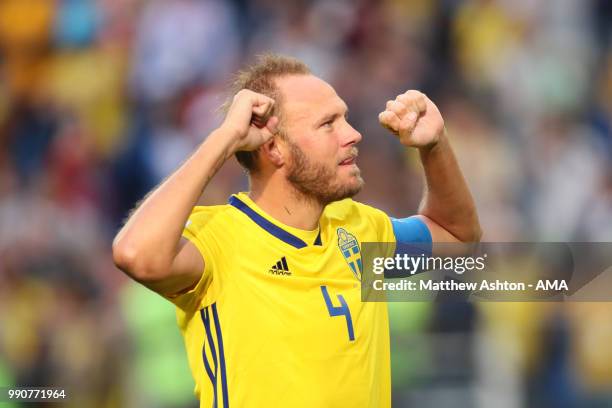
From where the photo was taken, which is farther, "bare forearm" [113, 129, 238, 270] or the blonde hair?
the blonde hair

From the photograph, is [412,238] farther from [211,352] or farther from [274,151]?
[211,352]

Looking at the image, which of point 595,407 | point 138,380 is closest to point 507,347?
point 595,407

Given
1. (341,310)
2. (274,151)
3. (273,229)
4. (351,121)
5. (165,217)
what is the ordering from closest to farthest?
1. (165,217)
2. (341,310)
3. (273,229)
4. (274,151)
5. (351,121)

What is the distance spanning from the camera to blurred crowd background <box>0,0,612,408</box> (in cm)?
711

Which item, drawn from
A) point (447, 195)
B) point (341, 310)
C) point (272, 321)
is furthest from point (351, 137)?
point (272, 321)

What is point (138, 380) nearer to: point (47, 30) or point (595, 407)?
point (595, 407)

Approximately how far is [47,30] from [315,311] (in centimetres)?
631

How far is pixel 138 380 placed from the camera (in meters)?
6.75

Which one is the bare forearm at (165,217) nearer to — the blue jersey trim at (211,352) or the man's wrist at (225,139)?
the man's wrist at (225,139)

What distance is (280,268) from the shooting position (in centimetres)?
405

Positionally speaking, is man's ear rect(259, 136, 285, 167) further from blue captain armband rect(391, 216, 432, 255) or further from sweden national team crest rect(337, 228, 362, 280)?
blue captain armband rect(391, 216, 432, 255)

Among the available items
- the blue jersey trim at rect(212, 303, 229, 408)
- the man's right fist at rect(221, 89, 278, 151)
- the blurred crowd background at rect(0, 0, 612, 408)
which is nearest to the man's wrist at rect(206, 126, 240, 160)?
the man's right fist at rect(221, 89, 278, 151)

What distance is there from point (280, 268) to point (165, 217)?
548mm

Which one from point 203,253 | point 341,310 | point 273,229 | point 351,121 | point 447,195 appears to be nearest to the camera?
point 203,253
